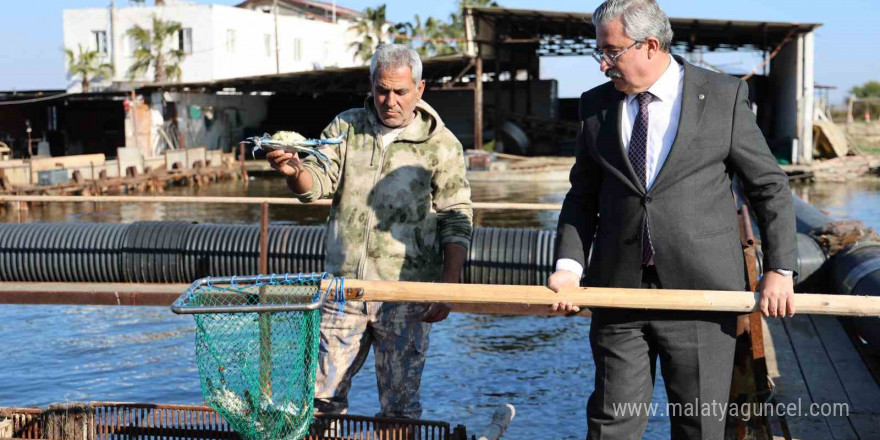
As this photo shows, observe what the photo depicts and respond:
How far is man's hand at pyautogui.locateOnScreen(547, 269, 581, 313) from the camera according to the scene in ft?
10.2

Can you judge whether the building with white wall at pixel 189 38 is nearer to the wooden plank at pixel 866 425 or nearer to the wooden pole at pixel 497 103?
the wooden pole at pixel 497 103

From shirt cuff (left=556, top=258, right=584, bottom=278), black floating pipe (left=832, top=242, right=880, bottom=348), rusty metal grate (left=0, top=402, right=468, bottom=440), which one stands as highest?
shirt cuff (left=556, top=258, right=584, bottom=278)

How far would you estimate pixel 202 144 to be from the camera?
3844 centimetres

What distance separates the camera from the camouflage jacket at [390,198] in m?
3.78

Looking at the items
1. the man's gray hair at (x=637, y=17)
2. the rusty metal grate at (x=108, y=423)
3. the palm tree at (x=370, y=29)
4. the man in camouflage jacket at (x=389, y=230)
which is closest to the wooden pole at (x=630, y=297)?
the man in camouflage jacket at (x=389, y=230)

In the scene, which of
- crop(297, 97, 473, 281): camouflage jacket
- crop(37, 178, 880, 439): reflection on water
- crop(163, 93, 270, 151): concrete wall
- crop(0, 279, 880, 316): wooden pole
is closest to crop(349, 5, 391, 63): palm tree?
crop(163, 93, 270, 151): concrete wall

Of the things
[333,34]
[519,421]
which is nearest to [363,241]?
[519,421]

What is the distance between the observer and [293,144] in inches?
128

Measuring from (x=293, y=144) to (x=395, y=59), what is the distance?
55 centimetres

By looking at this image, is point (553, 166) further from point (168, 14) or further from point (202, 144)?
point (168, 14)

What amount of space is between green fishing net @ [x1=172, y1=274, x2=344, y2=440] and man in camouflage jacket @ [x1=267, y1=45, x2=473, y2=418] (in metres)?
0.23

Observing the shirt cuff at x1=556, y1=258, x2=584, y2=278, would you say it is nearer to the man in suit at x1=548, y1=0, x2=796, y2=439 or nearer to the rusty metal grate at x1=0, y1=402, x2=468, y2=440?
the man in suit at x1=548, y1=0, x2=796, y2=439

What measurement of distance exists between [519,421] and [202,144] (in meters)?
34.0

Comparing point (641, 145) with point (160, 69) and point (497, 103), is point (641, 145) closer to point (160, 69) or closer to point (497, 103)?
point (497, 103)
